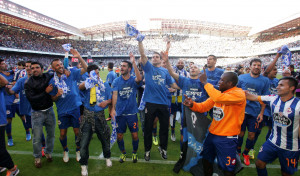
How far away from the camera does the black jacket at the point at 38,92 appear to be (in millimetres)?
3658

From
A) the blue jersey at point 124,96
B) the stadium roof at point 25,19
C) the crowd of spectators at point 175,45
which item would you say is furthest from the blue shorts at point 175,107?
the crowd of spectators at point 175,45

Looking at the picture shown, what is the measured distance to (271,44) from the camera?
1709 inches

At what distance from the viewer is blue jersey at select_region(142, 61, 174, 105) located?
3904 millimetres

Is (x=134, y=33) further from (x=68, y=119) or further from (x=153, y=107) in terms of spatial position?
(x=68, y=119)

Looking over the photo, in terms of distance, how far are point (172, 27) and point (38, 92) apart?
57285 millimetres

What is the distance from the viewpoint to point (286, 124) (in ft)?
8.64

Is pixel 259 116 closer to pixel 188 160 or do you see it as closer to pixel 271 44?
pixel 188 160

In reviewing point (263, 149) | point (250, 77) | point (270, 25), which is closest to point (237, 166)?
point (263, 149)

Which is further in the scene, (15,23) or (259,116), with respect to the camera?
(15,23)

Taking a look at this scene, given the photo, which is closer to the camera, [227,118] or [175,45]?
[227,118]

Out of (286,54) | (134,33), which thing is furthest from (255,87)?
(134,33)

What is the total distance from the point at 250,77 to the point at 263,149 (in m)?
2.00

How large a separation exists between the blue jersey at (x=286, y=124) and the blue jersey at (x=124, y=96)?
2.72 metres

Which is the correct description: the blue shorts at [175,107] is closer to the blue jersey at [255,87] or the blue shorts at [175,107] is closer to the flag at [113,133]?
the blue jersey at [255,87]
